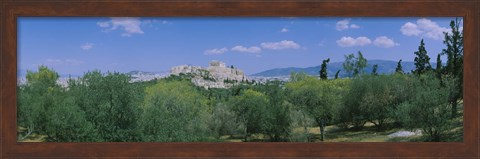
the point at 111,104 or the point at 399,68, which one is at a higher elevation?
the point at 399,68

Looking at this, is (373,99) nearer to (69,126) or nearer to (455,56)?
(455,56)

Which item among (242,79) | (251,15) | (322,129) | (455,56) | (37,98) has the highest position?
(251,15)

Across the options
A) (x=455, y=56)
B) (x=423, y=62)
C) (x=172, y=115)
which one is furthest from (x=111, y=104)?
(x=455, y=56)

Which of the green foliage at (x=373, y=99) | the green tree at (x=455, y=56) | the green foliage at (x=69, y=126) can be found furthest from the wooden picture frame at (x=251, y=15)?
the green foliage at (x=373, y=99)

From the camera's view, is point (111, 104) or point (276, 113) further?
point (276, 113)

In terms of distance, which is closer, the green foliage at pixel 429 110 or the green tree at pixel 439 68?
the green foliage at pixel 429 110

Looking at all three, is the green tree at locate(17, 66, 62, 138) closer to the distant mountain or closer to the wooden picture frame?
the wooden picture frame

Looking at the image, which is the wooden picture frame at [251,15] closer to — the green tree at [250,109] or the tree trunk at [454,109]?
the tree trunk at [454,109]
